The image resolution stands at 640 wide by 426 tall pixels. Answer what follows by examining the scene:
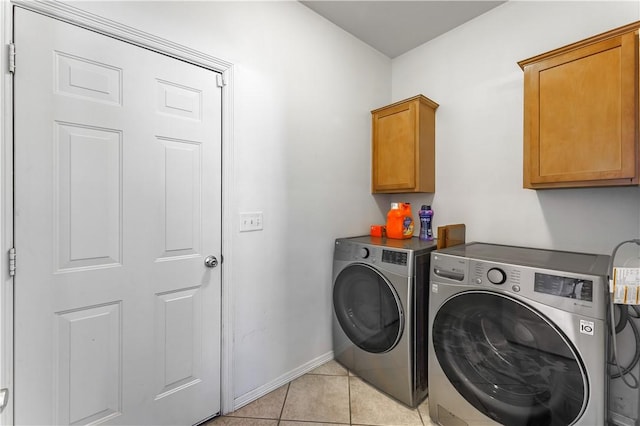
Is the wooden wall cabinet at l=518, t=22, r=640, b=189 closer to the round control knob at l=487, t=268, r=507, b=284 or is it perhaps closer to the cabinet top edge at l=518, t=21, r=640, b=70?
the cabinet top edge at l=518, t=21, r=640, b=70

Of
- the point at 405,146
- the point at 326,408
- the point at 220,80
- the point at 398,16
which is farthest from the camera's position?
the point at 405,146

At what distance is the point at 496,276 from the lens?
1.24 meters

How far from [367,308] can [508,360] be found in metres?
0.81

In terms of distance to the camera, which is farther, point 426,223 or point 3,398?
point 426,223

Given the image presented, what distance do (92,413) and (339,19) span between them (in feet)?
8.96

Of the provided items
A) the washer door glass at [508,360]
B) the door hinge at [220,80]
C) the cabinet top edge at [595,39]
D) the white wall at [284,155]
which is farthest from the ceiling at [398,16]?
the washer door glass at [508,360]

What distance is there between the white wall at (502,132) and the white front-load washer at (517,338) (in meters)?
0.22

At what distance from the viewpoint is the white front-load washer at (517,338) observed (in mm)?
1031

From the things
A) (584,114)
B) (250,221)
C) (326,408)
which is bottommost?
(326,408)

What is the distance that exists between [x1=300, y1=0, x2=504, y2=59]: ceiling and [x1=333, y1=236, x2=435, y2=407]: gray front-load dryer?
64.8 inches

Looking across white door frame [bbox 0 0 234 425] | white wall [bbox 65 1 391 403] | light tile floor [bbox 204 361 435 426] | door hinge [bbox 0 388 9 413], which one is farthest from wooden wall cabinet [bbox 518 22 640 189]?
door hinge [bbox 0 388 9 413]

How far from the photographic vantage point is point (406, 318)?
62.1 inches

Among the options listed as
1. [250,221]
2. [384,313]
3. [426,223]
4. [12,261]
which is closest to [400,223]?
[426,223]

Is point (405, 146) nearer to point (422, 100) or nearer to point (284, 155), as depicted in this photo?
point (422, 100)
